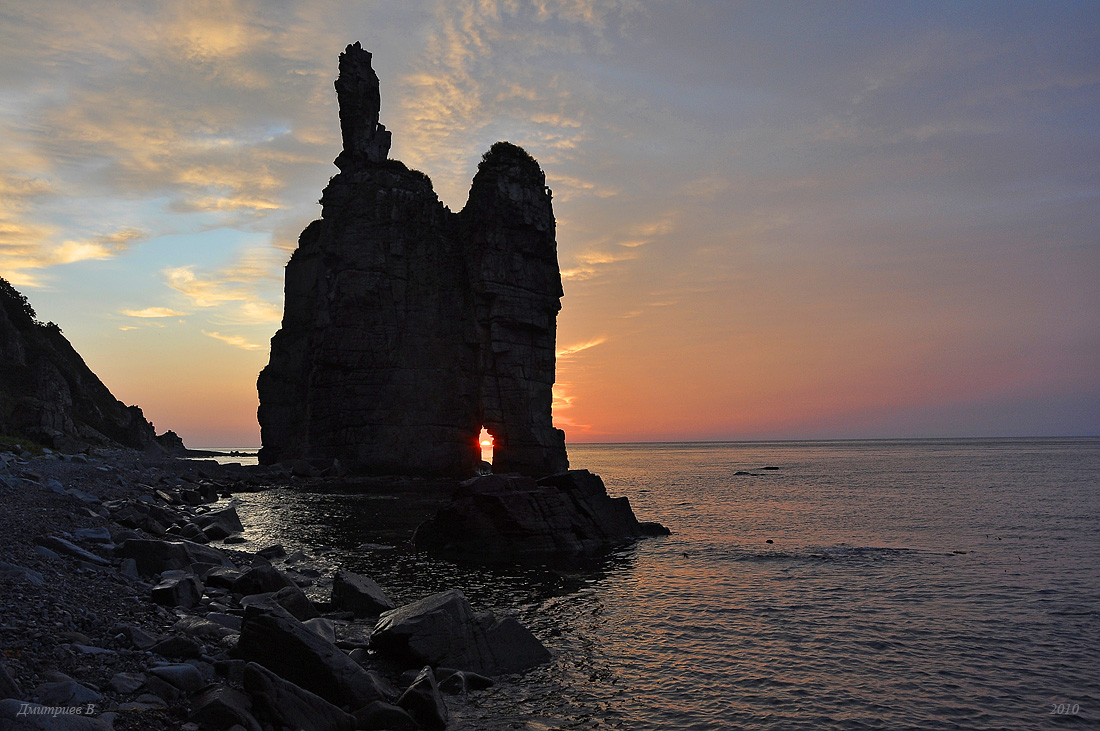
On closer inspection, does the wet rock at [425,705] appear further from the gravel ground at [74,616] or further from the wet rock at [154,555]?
the wet rock at [154,555]

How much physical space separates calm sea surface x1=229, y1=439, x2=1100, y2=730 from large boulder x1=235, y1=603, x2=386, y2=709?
72.4 inches

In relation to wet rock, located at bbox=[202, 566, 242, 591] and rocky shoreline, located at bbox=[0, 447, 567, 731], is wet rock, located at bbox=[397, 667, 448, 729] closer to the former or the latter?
rocky shoreline, located at bbox=[0, 447, 567, 731]

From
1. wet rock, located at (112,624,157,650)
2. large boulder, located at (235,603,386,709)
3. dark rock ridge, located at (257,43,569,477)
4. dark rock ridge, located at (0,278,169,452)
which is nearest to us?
wet rock, located at (112,624,157,650)

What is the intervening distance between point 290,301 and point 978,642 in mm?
87985

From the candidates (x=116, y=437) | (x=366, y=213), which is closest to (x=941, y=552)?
(x=366, y=213)

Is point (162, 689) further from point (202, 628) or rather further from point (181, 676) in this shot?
point (202, 628)

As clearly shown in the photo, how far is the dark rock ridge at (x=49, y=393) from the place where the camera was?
151ft

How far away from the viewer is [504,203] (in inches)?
2847

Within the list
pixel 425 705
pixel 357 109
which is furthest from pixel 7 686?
pixel 357 109

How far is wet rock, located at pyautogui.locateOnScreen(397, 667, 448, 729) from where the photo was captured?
10188mm

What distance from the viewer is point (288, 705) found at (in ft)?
29.1

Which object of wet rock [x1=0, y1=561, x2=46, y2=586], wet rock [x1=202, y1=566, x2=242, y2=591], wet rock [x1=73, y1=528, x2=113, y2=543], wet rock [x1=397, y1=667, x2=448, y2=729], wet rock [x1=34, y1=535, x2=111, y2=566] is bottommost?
wet rock [x1=397, y1=667, x2=448, y2=729]

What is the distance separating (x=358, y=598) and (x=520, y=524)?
11.7 metres

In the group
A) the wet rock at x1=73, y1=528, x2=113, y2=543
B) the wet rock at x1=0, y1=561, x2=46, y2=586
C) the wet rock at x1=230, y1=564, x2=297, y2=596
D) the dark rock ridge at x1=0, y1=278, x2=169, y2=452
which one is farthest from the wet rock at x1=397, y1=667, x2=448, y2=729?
the dark rock ridge at x1=0, y1=278, x2=169, y2=452
